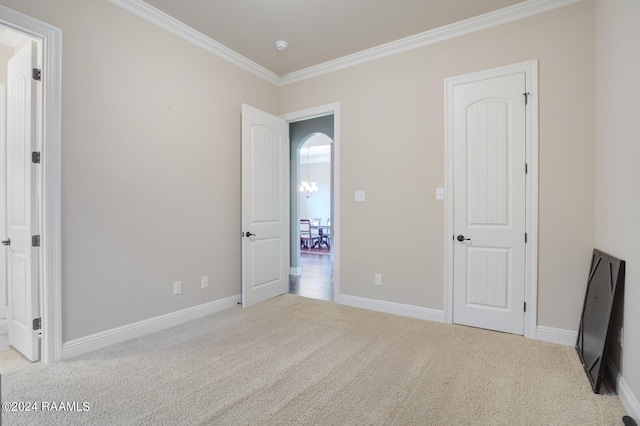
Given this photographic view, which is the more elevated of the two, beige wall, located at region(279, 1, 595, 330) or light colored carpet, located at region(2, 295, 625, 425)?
beige wall, located at region(279, 1, 595, 330)

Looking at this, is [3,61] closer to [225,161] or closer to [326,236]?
[225,161]

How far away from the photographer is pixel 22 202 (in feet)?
7.75

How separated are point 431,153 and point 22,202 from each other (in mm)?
3487

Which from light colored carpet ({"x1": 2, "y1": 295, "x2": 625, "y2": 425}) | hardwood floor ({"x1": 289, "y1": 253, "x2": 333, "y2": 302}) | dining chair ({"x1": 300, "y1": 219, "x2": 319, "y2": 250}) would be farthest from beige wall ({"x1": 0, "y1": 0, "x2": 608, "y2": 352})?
dining chair ({"x1": 300, "y1": 219, "x2": 319, "y2": 250})

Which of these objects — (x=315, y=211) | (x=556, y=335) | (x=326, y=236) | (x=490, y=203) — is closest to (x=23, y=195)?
(x=490, y=203)

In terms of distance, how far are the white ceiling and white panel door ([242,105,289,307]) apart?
78cm

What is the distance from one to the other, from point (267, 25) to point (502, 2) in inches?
82.1

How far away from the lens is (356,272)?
12.0 ft

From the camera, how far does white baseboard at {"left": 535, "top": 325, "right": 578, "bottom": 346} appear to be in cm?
259

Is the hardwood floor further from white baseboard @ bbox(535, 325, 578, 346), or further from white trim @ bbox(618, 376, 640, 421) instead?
white trim @ bbox(618, 376, 640, 421)

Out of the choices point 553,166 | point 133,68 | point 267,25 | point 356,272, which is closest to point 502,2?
point 553,166

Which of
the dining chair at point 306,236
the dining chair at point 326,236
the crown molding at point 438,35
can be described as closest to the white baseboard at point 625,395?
the crown molding at point 438,35

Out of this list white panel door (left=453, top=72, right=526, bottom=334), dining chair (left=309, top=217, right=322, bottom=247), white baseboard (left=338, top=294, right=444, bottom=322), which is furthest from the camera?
dining chair (left=309, top=217, right=322, bottom=247)

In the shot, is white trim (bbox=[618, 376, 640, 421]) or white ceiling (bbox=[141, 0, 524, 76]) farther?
white ceiling (bbox=[141, 0, 524, 76])
